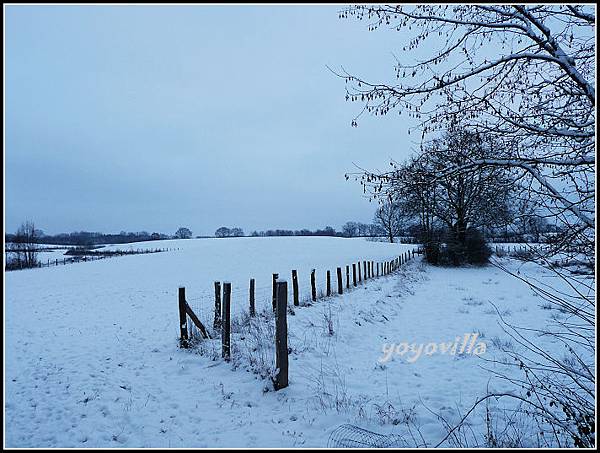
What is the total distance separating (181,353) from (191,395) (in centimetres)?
226

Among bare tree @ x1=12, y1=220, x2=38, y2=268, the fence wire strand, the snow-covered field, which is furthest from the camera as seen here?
bare tree @ x1=12, y1=220, x2=38, y2=268

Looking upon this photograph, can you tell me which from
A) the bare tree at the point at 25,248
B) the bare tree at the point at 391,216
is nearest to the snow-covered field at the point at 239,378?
the bare tree at the point at 391,216

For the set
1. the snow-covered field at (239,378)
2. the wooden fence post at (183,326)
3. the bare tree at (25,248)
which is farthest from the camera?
the bare tree at (25,248)

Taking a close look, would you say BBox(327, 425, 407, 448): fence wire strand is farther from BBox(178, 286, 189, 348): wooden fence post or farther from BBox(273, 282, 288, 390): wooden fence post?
BBox(178, 286, 189, 348): wooden fence post

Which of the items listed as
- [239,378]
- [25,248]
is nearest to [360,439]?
[239,378]

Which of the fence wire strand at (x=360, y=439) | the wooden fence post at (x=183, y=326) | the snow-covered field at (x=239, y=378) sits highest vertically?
the wooden fence post at (x=183, y=326)

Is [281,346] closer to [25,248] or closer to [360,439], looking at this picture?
[360,439]

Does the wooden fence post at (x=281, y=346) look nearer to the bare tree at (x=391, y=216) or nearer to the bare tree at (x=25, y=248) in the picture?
the bare tree at (x=391, y=216)

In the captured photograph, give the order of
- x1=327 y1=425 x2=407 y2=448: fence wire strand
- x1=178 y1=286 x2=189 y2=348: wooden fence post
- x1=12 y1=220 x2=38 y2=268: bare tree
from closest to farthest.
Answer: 1. x1=327 y1=425 x2=407 y2=448: fence wire strand
2. x1=178 y1=286 x2=189 y2=348: wooden fence post
3. x1=12 y1=220 x2=38 y2=268: bare tree

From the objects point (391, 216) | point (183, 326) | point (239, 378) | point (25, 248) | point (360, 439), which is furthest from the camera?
point (25, 248)

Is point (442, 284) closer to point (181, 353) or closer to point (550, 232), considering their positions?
point (181, 353)

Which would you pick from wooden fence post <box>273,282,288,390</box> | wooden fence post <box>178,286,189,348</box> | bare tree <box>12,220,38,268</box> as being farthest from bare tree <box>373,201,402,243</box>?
bare tree <box>12,220,38,268</box>

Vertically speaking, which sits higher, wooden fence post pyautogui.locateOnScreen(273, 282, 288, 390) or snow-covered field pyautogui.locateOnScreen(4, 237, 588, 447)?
wooden fence post pyautogui.locateOnScreen(273, 282, 288, 390)

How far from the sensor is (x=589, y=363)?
6.57 meters
